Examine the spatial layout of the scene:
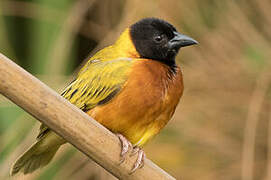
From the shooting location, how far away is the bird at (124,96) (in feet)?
7.82

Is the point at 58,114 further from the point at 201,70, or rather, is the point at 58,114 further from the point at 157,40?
the point at 201,70

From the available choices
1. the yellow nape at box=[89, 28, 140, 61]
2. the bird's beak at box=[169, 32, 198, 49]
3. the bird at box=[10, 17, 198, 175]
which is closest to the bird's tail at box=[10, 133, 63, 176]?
the bird at box=[10, 17, 198, 175]

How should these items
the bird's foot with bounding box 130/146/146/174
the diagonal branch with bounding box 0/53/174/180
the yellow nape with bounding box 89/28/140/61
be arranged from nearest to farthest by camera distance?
the diagonal branch with bounding box 0/53/174/180 → the bird's foot with bounding box 130/146/146/174 → the yellow nape with bounding box 89/28/140/61

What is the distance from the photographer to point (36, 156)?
8.28 feet

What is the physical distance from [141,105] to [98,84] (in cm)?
24

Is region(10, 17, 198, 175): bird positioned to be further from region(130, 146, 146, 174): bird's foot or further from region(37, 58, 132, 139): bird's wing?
region(130, 146, 146, 174): bird's foot

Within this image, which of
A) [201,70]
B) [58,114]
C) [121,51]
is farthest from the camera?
[201,70]

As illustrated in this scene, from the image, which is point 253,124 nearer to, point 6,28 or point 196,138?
point 196,138

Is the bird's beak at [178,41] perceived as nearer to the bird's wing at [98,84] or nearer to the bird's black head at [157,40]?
the bird's black head at [157,40]

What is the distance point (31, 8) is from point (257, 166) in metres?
1.58

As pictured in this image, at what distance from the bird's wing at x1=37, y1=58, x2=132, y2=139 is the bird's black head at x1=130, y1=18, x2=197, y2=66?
21cm

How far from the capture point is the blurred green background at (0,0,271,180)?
Result: 131 inches

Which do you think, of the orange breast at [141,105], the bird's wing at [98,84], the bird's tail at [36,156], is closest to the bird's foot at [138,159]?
the orange breast at [141,105]

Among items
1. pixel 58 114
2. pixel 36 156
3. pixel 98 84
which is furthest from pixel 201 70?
pixel 58 114
